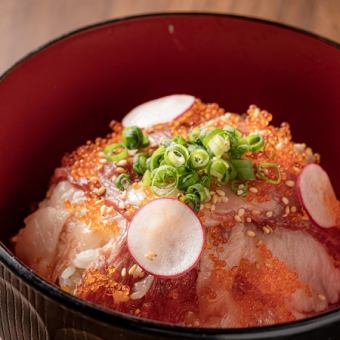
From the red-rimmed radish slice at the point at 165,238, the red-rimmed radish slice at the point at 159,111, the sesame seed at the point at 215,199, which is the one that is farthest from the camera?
the red-rimmed radish slice at the point at 159,111

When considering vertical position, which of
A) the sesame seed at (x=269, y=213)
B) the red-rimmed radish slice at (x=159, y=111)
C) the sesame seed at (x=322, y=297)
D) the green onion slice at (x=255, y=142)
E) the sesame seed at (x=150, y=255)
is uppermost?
the red-rimmed radish slice at (x=159, y=111)

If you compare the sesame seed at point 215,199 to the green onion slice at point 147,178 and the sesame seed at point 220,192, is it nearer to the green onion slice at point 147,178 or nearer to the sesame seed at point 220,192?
the sesame seed at point 220,192

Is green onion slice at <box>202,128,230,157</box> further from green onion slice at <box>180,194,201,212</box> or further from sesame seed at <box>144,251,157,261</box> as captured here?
sesame seed at <box>144,251,157,261</box>

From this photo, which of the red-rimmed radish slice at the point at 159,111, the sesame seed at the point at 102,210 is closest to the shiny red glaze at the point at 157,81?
the red-rimmed radish slice at the point at 159,111

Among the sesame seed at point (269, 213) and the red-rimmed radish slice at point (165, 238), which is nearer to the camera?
the red-rimmed radish slice at point (165, 238)

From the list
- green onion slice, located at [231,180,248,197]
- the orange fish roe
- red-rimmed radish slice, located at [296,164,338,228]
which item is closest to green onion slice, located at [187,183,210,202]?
green onion slice, located at [231,180,248,197]

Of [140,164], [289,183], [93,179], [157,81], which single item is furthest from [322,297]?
[157,81]

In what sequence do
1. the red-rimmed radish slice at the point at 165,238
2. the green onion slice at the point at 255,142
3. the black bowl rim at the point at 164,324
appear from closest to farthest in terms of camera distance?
the black bowl rim at the point at 164,324 → the red-rimmed radish slice at the point at 165,238 → the green onion slice at the point at 255,142
